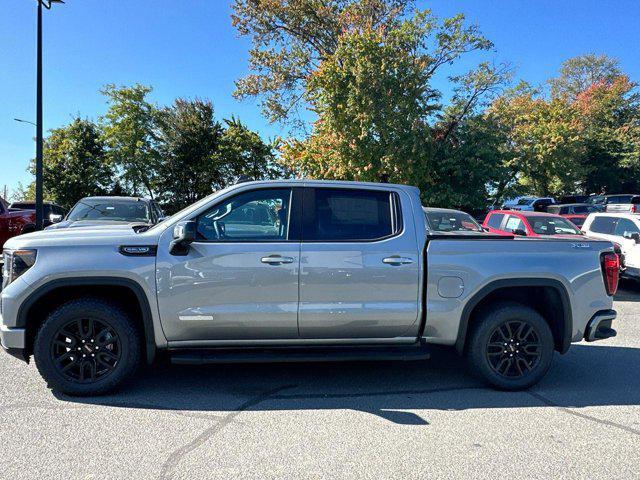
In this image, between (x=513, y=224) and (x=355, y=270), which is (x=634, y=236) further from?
(x=355, y=270)

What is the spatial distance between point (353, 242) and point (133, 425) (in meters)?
2.26

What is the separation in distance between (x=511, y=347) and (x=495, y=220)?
842 centimetres

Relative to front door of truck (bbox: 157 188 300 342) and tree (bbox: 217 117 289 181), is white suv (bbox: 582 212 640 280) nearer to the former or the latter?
front door of truck (bbox: 157 188 300 342)

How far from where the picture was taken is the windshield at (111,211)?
30.1 ft

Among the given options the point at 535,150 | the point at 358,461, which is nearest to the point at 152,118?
the point at 535,150

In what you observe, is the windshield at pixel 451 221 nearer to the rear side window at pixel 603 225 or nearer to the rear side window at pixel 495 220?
the rear side window at pixel 495 220

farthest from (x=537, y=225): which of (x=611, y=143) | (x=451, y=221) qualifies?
(x=611, y=143)

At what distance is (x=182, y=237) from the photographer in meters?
3.87

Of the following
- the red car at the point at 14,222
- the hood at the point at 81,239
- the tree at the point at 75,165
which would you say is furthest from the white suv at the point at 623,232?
the tree at the point at 75,165

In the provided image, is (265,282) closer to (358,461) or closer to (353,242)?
(353,242)

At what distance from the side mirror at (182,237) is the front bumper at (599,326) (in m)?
3.68

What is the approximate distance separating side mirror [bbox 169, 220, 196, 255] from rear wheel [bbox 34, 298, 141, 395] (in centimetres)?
73

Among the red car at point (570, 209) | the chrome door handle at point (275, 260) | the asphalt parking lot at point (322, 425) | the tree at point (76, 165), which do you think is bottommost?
the asphalt parking lot at point (322, 425)

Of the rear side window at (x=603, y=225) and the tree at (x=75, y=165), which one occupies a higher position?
the tree at (x=75, y=165)
